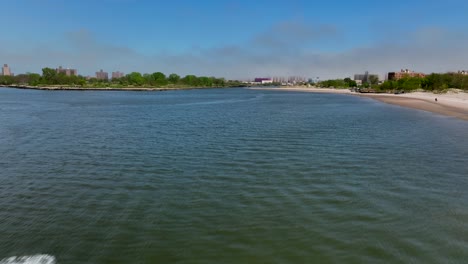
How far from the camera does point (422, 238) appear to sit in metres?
8.13

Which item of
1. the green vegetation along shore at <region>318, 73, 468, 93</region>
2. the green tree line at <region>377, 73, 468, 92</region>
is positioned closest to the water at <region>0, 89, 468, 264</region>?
the green vegetation along shore at <region>318, 73, 468, 93</region>

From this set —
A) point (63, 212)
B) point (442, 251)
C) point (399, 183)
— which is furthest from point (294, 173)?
point (63, 212)

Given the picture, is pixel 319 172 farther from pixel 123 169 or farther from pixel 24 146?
pixel 24 146

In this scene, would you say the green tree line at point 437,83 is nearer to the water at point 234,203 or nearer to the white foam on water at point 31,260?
the water at point 234,203

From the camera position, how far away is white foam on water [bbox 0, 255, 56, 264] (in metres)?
7.07

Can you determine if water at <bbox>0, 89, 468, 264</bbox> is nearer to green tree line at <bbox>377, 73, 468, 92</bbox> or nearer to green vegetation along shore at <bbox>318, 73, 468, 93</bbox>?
green vegetation along shore at <bbox>318, 73, 468, 93</bbox>

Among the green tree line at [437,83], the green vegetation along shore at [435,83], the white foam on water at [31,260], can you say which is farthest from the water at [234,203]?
the green tree line at [437,83]

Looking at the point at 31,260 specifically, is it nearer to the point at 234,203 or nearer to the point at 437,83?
the point at 234,203

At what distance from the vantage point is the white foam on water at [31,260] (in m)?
7.07

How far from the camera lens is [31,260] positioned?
23.3ft

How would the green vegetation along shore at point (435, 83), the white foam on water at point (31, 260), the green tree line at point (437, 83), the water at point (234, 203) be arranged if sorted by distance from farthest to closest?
1. the green tree line at point (437, 83)
2. the green vegetation along shore at point (435, 83)
3. the water at point (234, 203)
4. the white foam on water at point (31, 260)

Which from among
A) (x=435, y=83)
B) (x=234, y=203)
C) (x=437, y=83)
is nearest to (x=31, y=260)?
(x=234, y=203)

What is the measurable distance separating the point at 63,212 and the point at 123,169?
16.1 ft

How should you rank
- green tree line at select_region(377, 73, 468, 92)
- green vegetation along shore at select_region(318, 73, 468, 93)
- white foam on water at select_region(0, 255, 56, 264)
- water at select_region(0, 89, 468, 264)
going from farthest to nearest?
green tree line at select_region(377, 73, 468, 92), green vegetation along shore at select_region(318, 73, 468, 93), water at select_region(0, 89, 468, 264), white foam on water at select_region(0, 255, 56, 264)
